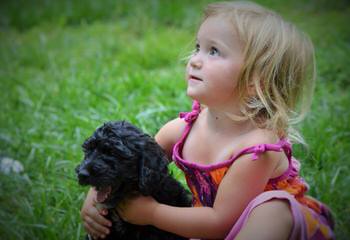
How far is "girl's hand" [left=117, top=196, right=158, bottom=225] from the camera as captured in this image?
2393 millimetres

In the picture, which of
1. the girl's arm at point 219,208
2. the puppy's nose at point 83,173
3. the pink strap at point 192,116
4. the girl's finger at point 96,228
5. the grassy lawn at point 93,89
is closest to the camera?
the puppy's nose at point 83,173

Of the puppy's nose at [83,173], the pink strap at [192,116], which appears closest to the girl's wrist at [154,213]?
the puppy's nose at [83,173]

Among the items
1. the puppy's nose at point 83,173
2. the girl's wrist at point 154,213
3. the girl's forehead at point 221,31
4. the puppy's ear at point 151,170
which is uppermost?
the girl's forehead at point 221,31

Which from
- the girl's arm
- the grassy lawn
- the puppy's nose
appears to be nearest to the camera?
the puppy's nose

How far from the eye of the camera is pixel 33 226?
296 centimetres

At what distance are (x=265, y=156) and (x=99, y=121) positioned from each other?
1826 millimetres

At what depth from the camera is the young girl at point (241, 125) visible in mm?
2320

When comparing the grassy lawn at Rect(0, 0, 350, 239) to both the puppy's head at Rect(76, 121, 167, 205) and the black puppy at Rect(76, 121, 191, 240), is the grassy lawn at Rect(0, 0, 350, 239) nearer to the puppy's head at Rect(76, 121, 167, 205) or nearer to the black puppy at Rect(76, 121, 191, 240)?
the black puppy at Rect(76, 121, 191, 240)

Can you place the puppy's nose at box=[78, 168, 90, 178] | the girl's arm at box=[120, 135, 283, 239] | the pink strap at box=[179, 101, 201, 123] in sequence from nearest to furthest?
the puppy's nose at box=[78, 168, 90, 178] < the girl's arm at box=[120, 135, 283, 239] < the pink strap at box=[179, 101, 201, 123]

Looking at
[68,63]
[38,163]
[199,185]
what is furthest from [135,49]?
[199,185]

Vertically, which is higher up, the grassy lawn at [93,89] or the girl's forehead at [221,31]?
the girl's forehead at [221,31]

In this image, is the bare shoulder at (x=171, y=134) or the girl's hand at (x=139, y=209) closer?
the girl's hand at (x=139, y=209)

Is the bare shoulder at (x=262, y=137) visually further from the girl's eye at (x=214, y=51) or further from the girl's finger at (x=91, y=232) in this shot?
the girl's finger at (x=91, y=232)

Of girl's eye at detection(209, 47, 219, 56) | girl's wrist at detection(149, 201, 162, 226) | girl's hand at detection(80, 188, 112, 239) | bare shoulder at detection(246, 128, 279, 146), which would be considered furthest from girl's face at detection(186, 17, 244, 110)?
girl's hand at detection(80, 188, 112, 239)
